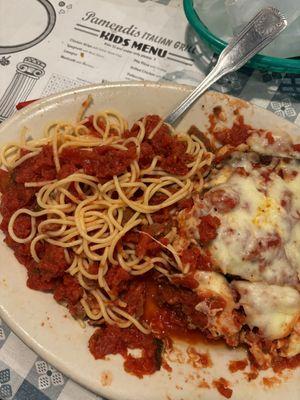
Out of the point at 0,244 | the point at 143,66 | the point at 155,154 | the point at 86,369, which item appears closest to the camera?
the point at 86,369

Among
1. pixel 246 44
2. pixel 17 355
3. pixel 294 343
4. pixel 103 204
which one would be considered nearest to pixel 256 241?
pixel 294 343

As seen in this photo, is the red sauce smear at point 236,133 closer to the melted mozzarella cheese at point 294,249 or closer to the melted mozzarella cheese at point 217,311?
the melted mozzarella cheese at point 294,249

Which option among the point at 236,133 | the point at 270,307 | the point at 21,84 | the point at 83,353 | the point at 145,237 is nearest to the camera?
the point at 270,307

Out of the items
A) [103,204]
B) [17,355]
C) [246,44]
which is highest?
[246,44]

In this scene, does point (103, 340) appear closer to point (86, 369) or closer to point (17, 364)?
point (86, 369)

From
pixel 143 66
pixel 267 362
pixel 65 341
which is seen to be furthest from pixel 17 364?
pixel 143 66

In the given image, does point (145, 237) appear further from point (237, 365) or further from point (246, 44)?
point (246, 44)

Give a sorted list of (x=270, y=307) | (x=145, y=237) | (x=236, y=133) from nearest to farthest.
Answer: (x=270, y=307), (x=145, y=237), (x=236, y=133)
